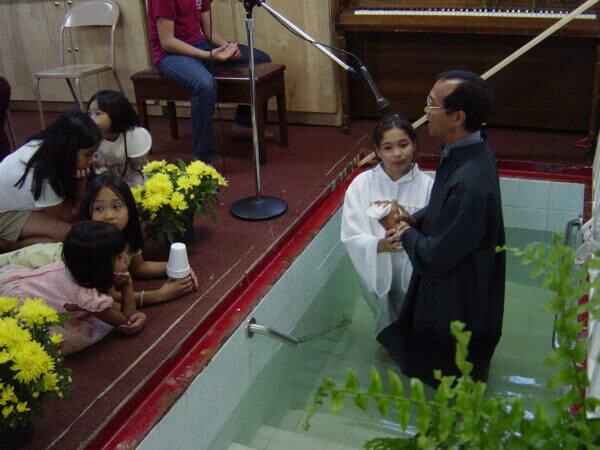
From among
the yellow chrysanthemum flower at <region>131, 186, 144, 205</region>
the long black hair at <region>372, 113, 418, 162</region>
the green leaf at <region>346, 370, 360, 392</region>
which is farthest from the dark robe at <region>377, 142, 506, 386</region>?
the green leaf at <region>346, 370, 360, 392</region>

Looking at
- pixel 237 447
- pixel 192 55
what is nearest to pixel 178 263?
pixel 237 447

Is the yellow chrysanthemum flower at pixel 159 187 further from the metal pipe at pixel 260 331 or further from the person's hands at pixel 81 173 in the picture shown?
the metal pipe at pixel 260 331

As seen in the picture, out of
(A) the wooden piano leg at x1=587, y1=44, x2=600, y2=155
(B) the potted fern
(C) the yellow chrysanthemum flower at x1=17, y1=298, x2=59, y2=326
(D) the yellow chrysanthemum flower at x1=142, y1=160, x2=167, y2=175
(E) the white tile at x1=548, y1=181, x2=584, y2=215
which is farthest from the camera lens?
(A) the wooden piano leg at x1=587, y1=44, x2=600, y2=155

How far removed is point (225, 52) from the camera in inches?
153

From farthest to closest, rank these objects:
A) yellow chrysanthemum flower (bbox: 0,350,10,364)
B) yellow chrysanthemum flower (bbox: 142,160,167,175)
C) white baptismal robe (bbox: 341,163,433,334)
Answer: yellow chrysanthemum flower (bbox: 142,160,167,175)
white baptismal robe (bbox: 341,163,433,334)
yellow chrysanthemum flower (bbox: 0,350,10,364)

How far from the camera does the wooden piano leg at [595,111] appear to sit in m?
3.68

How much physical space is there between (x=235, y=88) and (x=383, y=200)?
5.02 ft

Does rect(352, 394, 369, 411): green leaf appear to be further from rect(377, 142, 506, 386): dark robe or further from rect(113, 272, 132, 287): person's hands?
rect(113, 272, 132, 287): person's hands

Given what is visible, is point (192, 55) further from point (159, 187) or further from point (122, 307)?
point (122, 307)

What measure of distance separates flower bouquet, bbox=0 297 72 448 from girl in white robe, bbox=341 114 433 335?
1168mm

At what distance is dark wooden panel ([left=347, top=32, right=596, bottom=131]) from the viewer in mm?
4094

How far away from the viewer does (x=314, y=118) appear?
4617 mm

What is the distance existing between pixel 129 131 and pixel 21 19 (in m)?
2.32

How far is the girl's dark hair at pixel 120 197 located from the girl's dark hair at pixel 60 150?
0.22 meters
